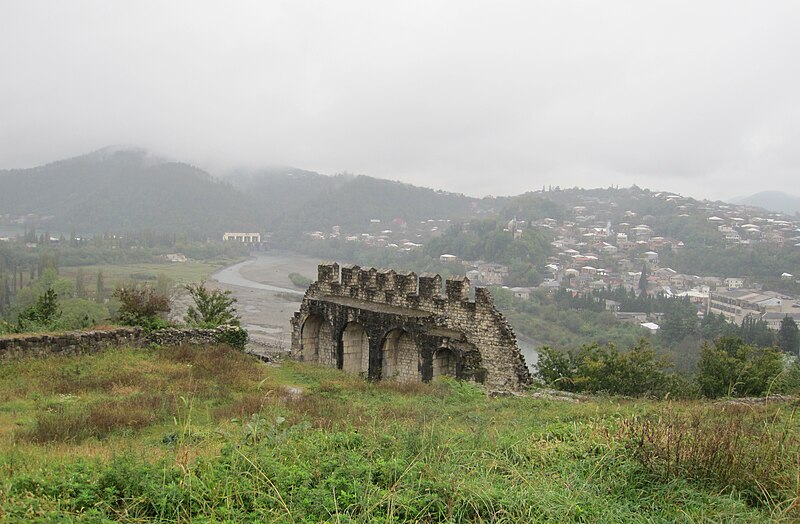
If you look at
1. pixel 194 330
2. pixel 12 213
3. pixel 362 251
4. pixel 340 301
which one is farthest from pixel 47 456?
pixel 12 213

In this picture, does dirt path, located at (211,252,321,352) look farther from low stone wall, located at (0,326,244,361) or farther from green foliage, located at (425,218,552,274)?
green foliage, located at (425,218,552,274)

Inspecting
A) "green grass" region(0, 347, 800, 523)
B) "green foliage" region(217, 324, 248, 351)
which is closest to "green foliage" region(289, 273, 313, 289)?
"green foliage" region(217, 324, 248, 351)

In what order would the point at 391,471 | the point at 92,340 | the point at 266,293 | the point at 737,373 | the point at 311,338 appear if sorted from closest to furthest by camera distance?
the point at 391,471 → the point at 92,340 → the point at 737,373 → the point at 311,338 → the point at 266,293

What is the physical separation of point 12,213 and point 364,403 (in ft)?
738

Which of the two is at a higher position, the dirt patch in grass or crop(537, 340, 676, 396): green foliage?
the dirt patch in grass

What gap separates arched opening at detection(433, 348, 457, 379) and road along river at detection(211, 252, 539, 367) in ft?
26.8

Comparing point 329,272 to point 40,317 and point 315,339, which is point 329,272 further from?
point 40,317

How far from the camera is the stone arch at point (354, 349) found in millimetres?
19359

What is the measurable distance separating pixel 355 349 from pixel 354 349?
0.15 ft

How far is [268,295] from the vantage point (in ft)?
225

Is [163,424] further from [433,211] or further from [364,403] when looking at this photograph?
[433,211]

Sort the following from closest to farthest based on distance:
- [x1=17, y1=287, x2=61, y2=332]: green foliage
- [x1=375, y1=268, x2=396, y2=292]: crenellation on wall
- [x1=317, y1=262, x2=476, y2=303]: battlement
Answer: [x1=17, y1=287, x2=61, y2=332]: green foliage < [x1=317, y1=262, x2=476, y2=303]: battlement < [x1=375, y1=268, x2=396, y2=292]: crenellation on wall

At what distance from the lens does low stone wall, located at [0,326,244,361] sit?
12977mm

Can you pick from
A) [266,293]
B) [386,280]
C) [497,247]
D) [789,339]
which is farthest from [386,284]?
[497,247]
